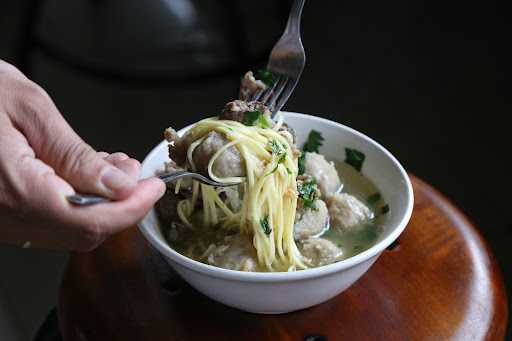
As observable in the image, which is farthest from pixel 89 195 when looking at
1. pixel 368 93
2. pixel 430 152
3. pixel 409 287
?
pixel 368 93

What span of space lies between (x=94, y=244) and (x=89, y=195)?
0.10 m

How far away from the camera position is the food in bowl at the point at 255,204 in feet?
3.37

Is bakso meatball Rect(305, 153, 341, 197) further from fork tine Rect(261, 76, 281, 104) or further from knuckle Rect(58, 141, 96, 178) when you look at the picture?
knuckle Rect(58, 141, 96, 178)

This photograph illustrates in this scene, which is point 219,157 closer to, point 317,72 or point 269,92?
point 269,92

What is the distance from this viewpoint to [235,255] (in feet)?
3.39

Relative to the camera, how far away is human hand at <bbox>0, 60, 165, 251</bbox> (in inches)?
31.6

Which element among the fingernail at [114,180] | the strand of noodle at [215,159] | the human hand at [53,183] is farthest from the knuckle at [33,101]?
the strand of noodle at [215,159]

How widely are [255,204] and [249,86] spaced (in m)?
0.26

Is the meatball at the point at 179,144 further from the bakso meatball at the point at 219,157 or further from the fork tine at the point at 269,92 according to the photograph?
the fork tine at the point at 269,92

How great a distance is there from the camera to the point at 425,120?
8.47 feet

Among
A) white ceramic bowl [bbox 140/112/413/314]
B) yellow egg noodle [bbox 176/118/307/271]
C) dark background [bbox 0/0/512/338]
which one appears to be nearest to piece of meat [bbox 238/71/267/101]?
yellow egg noodle [bbox 176/118/307/271]

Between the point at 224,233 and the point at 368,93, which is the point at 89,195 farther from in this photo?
the point at 368,93

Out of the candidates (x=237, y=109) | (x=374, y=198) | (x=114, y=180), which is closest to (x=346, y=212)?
(x=374, y=198)

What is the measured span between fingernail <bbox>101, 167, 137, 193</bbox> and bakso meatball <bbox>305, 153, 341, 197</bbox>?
51cm
